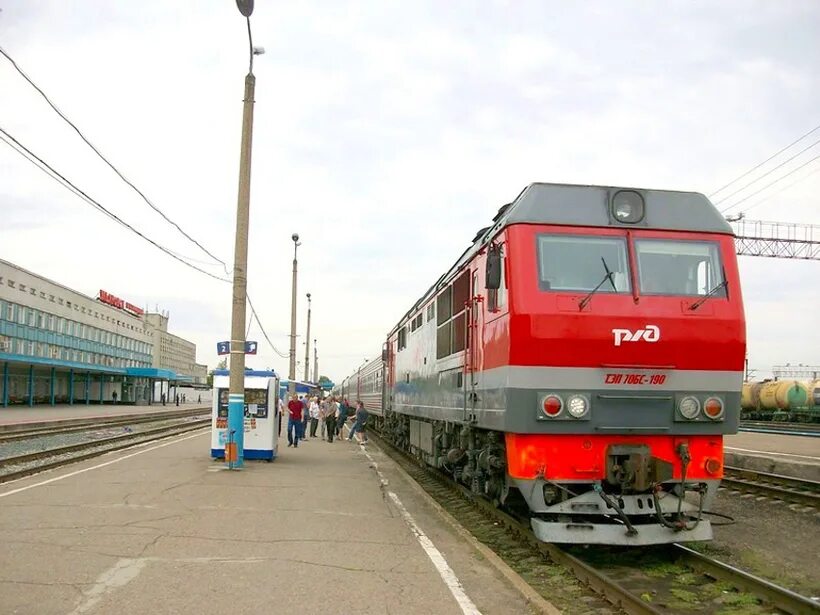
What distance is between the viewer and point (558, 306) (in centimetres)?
783

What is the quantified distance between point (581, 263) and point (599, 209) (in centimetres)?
66

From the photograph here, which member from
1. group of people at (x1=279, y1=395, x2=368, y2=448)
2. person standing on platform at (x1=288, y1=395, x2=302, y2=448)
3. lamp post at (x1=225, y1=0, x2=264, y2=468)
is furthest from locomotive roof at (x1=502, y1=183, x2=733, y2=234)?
group of people at (x1=279, y1=395, x2=368, y2=448)

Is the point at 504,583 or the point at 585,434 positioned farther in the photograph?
the point at 585,434

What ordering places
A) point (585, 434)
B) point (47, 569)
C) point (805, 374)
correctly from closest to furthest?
point (47, 569), point (585, 434), point (805, 374)

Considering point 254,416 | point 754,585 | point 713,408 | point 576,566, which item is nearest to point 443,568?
point 576,566

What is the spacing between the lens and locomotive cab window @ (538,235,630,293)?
314 inches

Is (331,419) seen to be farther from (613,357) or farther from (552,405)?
(613,357)

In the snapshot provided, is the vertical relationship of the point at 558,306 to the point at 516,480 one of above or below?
above

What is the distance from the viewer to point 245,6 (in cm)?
1303

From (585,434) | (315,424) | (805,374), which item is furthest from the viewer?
(805,374)

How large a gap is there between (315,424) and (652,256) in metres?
21.8

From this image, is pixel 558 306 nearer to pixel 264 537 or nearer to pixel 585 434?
Answer: pixel 585 434

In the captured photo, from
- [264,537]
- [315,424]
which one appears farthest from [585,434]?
[315,424]

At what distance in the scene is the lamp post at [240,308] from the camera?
14859 mm
